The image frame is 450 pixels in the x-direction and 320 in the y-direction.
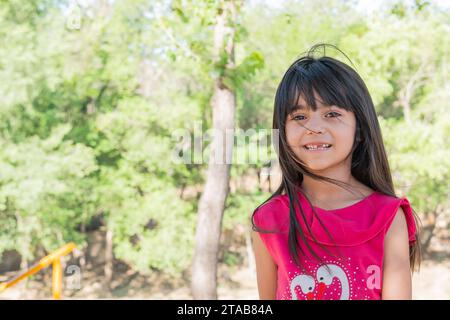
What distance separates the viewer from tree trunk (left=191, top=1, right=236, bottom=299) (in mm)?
3887

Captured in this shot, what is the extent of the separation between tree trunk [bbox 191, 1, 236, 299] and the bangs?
3.04 meters

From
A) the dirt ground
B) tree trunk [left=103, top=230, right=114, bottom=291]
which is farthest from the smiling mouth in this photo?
tree trunk [left=103, top=230, right=114, bottom=291]

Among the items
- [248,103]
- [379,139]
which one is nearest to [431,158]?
[248,103]

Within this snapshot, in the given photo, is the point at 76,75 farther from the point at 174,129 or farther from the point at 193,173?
the point at 193,173

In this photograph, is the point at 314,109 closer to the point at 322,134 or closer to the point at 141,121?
the point at 322,134

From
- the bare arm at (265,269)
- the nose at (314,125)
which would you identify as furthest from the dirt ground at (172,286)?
the nose at (314,125)

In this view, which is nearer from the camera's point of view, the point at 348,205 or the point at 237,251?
the point at 348,205

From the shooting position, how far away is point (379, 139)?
77 cm

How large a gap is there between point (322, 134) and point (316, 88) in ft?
0.20

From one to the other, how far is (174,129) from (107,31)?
5.21 ft

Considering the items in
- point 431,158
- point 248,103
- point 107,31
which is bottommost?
point 431,158

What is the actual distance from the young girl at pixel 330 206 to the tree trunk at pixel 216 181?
305 centimetres

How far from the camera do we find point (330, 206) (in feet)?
2.40
